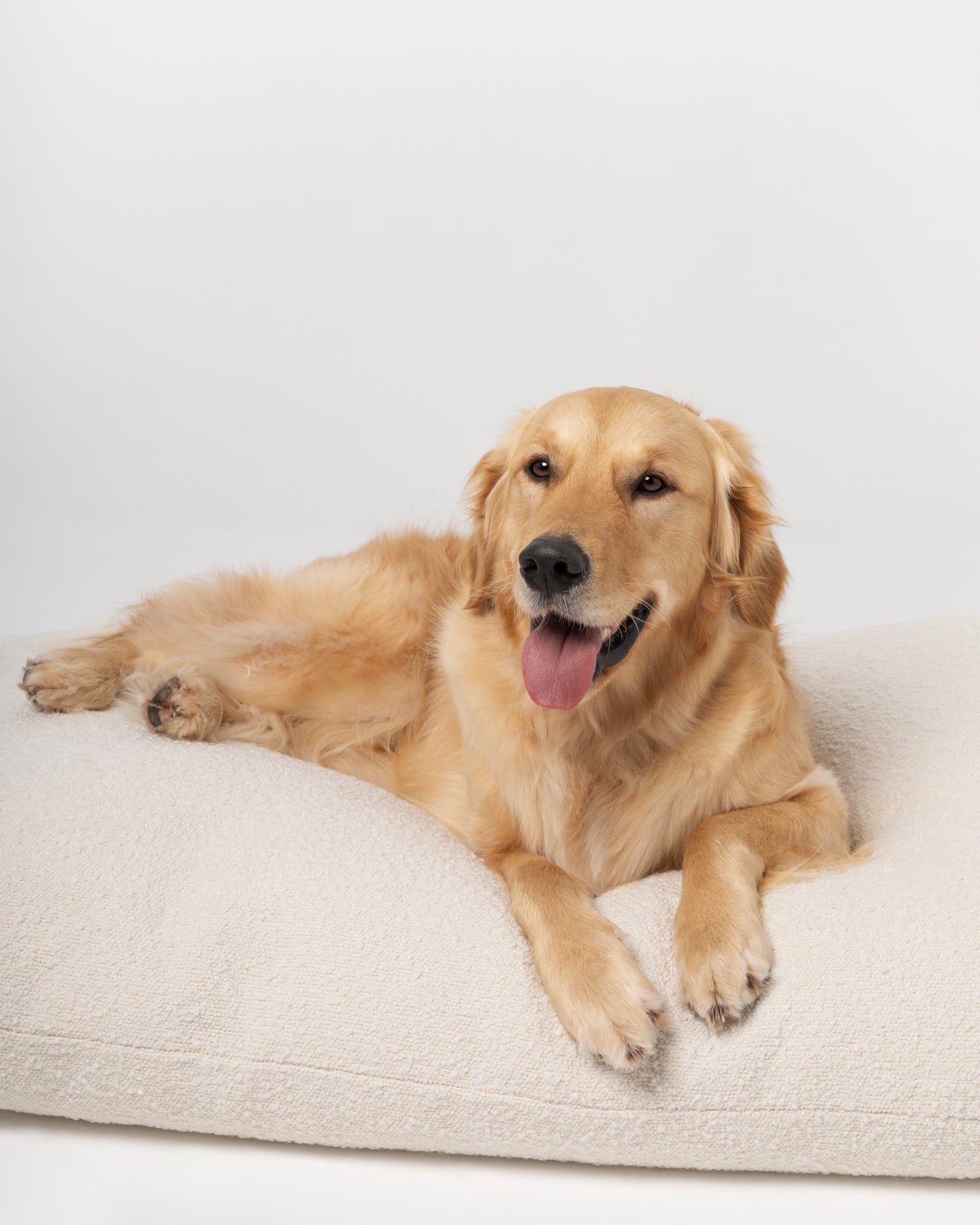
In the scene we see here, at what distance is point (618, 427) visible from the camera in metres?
2.43

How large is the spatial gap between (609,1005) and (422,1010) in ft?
1.15

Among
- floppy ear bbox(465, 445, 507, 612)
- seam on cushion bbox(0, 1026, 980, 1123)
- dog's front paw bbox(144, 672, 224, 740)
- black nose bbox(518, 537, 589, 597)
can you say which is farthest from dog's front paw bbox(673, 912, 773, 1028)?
dog's front paw bbox(144, 672, 224, 740)

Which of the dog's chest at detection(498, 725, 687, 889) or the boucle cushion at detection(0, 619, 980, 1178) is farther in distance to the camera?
the dog's chest at detection(498, 725, 687, 889)

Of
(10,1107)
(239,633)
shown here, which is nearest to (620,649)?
(10,1107)

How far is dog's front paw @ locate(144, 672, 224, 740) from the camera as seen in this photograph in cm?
328

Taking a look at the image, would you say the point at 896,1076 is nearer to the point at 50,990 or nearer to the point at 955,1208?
the point at 955,1208

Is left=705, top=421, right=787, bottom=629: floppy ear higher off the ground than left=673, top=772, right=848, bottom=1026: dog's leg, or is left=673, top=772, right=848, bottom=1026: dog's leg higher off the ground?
left=705, top=421, right=787, bottom=629: floppy ear

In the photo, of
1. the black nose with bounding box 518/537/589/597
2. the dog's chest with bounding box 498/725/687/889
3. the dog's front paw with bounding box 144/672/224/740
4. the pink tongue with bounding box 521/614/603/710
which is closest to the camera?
the black nose with bounding box 518/537/589/597

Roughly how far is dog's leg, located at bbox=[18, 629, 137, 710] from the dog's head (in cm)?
136

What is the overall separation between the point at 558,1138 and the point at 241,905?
758mm

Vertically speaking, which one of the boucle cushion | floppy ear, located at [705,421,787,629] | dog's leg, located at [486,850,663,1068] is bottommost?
the boucle cushion

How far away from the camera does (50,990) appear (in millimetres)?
2105

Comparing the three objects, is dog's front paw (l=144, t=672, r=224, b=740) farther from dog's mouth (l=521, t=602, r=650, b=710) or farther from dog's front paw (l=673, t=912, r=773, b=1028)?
dog's front paw (l=673, t=912, r=773, b=1028)

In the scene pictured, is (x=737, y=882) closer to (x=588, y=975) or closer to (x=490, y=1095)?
(x=588, y=975)
